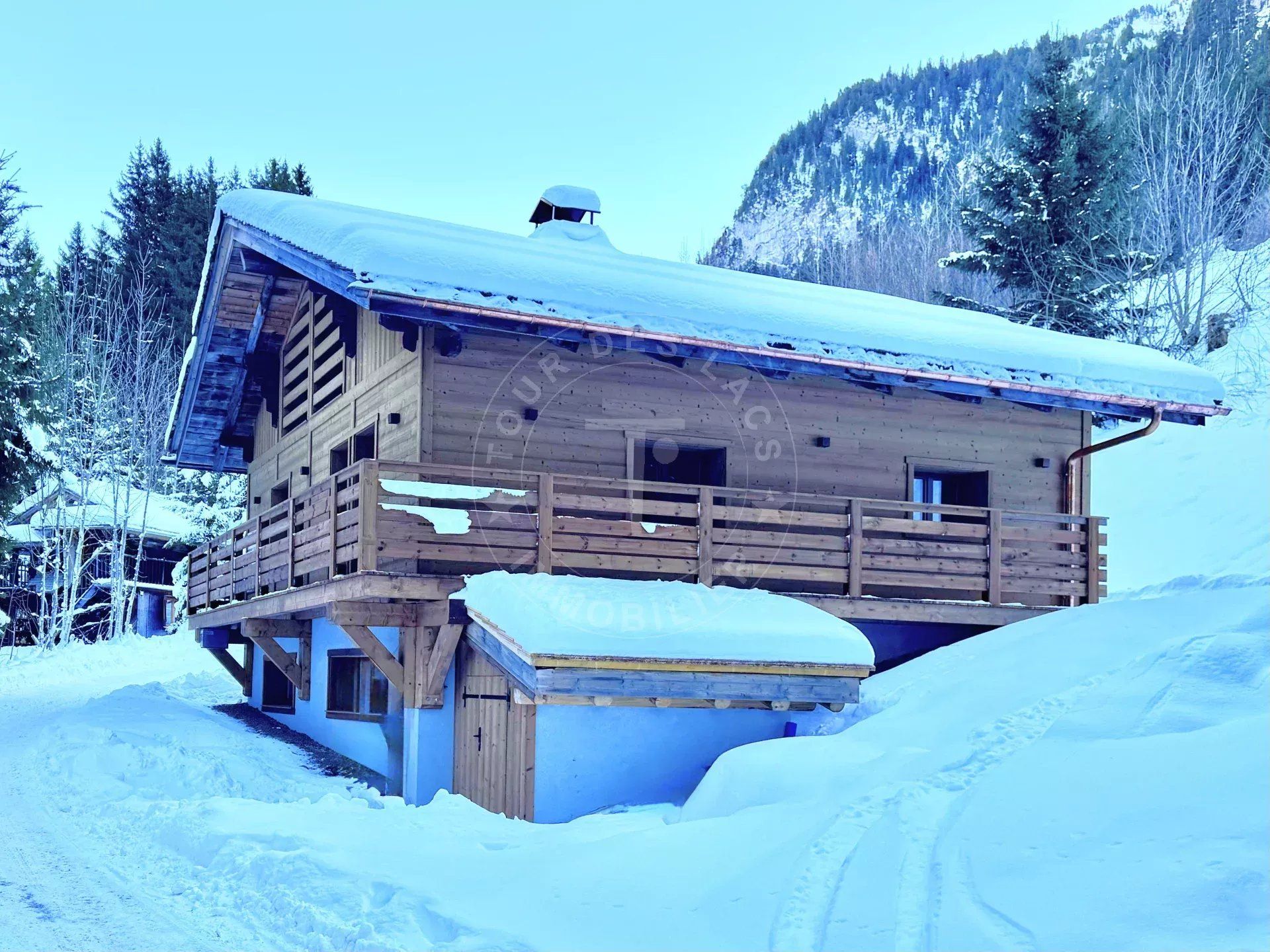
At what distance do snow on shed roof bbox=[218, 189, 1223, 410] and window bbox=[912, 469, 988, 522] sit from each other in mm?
1690

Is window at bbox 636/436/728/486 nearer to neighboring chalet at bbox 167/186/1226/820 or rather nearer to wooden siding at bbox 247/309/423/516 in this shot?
neighboring chalet at bbox 167/186/1226/820

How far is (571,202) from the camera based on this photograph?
1806 cm

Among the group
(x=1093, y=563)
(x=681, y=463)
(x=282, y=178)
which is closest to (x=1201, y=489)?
(x=1093, y=563)

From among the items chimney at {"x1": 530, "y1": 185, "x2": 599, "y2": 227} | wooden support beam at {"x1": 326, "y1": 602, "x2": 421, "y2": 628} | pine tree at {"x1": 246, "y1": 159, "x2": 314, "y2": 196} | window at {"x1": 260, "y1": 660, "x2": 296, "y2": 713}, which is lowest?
window at {"x1": 260, "y1": 660, "x2": 296, "y2": 713}

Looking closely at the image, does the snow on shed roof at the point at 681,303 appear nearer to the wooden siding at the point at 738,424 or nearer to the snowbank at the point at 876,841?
the wooden siding at the point at 738,424

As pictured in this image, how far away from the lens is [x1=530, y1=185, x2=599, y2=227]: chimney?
59.3 feet

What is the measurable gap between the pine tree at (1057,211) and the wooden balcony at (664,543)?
1534cm

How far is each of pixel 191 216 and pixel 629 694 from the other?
4167cm

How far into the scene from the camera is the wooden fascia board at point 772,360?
11.0 m

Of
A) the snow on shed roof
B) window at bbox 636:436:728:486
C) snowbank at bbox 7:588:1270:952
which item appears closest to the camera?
snowbank at bbox 7:588:1270:952

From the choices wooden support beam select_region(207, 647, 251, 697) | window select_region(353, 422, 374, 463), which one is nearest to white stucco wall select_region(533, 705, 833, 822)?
window select_region(353, 422, 374, 463)

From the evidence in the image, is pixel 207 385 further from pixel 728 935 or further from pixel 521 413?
pixel 728 935

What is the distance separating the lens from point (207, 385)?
19500mm

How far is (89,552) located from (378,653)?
1102 inches
